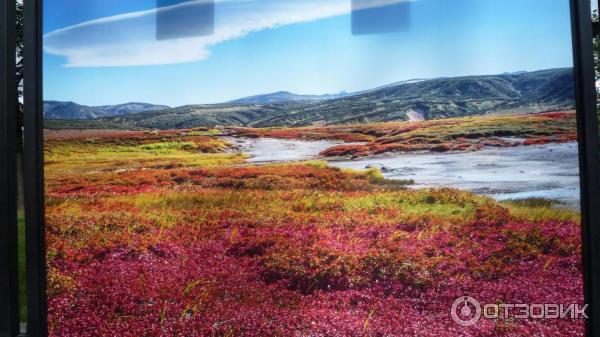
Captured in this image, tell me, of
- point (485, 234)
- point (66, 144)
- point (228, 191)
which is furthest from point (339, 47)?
point (66, 144)

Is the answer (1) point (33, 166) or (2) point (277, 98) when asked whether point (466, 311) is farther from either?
(1) point (33, 166)

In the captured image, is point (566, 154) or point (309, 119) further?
point (309, 119)

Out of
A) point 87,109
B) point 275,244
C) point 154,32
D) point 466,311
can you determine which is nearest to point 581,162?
point 466,311

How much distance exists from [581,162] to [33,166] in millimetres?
4244

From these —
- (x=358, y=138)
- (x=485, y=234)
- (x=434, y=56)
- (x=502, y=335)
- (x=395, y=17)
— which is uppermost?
(x=395, y=17)

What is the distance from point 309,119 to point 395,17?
1.13 metres

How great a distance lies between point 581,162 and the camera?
3.50m

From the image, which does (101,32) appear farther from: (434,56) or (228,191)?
(434,56)

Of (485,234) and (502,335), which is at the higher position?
(485,234)

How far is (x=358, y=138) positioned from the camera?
4094mm

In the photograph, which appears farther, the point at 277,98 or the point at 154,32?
the point at 277,98

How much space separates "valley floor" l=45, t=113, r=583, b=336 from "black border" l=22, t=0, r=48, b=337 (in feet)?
1.03

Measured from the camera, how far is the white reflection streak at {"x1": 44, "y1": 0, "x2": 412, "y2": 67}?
4.06m

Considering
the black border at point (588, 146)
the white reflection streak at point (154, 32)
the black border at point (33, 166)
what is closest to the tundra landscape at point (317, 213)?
the black border at point (588, 146)
